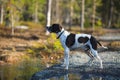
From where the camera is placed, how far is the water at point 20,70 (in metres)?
17.1

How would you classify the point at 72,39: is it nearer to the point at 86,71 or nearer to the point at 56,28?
the point at 56,28

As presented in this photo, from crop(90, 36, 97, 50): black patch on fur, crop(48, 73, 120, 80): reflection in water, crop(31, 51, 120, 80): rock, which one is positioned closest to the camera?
crop(48, 73, 120, 80): reflection in water

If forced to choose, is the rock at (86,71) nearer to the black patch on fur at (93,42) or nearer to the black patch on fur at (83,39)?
the black patch on fur at (93,42)

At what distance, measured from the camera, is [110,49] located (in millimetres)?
26547

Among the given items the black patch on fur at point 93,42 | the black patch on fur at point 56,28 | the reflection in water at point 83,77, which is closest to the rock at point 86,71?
the reflection in water at point 83,77

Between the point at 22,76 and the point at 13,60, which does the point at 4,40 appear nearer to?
the point at 13,60

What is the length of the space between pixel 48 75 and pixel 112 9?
207 ft

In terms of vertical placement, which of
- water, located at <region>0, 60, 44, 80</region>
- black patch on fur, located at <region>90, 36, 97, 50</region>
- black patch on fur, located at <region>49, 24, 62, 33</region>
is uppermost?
black patch on fur, located at <region>49, 24, 62, 33</region>

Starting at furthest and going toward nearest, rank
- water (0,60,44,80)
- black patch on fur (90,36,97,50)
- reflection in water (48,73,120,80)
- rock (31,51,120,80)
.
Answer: black patch on fur (90,36,97,50)
water (0,60,44,80)
rock (31,51,120,80)
reflection in water (48,73,120,80)

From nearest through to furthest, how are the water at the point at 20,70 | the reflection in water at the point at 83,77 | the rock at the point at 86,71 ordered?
the reflection in water at the point at 83,77 < the rock at the point at 86,71 < the water at the point at 20,70

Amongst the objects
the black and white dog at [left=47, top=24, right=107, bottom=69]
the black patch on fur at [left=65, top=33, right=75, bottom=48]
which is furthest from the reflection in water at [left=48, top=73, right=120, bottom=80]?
the black patch on fur at [left=65, top=33, right=75, bottom=48]

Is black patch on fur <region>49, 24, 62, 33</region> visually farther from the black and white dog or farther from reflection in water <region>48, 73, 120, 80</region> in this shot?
reflection in water <region>48, 73, 120, 80</region>

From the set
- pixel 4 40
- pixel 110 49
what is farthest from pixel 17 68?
pixel 4 40

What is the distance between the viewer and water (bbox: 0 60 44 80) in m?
17.1
